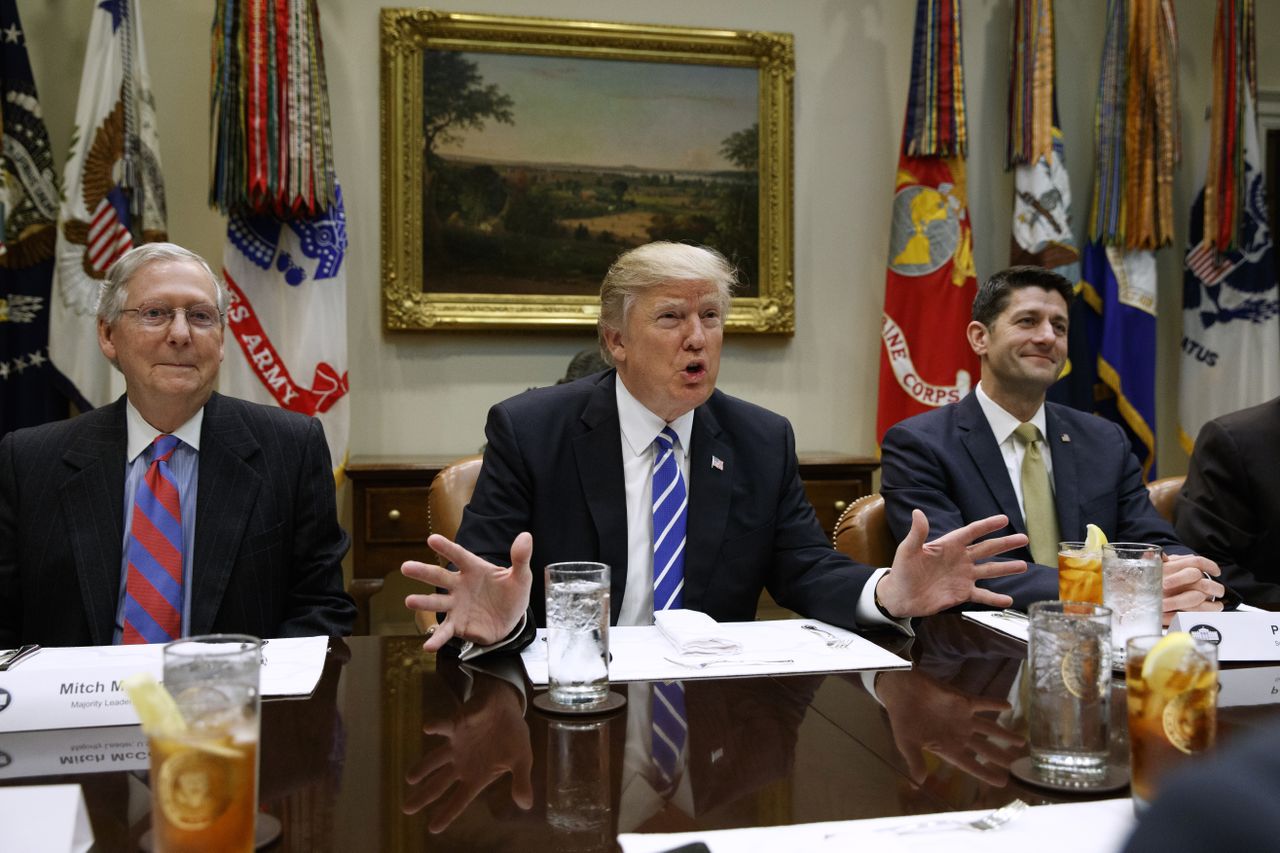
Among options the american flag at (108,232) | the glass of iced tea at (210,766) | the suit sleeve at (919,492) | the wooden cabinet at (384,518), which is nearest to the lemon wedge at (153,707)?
the glass of iced tea at (210,766)

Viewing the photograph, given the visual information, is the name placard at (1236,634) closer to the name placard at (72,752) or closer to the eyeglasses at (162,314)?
the name placard at (72,752)

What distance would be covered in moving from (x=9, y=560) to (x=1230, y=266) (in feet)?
14.4

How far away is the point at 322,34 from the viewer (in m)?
4.01

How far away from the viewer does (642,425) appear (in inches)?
83.9

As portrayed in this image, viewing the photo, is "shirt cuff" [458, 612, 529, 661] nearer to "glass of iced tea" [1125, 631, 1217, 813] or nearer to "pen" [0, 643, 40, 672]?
"pen" [0, 643, 40, 672]

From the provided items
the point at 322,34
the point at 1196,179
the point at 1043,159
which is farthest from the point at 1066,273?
the point at 322,34

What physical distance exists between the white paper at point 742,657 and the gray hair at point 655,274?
770 mm

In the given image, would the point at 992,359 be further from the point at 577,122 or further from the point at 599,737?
the point at 577,122

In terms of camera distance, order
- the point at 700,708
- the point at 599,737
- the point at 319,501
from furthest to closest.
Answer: the point at 319,501
the point at 700,708
the point at 599,737

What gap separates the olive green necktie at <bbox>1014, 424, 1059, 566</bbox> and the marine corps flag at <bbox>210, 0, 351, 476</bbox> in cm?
232

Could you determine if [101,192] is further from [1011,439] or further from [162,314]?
[1011,439]

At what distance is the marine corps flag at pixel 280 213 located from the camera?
3.49 m

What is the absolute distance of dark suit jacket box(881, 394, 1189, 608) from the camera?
8.09 ft

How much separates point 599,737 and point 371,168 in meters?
3.39
